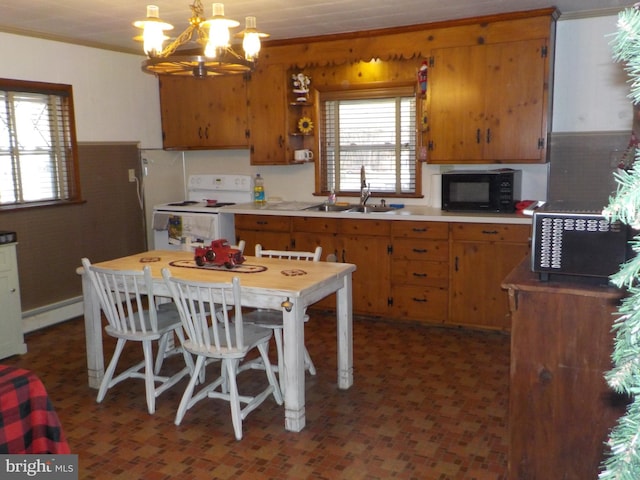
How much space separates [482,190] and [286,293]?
2.36 m

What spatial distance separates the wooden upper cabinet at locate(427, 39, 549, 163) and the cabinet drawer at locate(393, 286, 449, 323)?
42.9 inches

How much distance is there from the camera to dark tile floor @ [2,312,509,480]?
2.70 m

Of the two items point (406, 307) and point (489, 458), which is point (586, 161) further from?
point (489, 458)

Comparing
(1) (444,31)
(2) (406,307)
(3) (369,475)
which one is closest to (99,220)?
(2) (406,307)

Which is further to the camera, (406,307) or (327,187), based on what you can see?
(327,187)

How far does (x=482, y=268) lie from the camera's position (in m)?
4.47

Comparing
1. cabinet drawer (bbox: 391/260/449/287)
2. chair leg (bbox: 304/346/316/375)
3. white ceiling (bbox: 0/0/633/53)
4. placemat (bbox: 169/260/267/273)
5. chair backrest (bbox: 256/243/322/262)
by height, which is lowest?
chair leg (bbox: 304/346/316/375)

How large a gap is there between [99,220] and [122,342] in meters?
2.36

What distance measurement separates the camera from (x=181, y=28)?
4734mm

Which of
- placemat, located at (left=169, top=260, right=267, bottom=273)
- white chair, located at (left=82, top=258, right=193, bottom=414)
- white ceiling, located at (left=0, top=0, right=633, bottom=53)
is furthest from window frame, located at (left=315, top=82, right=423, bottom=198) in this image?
white chair, located at (left=82, top=258, right=193, bottom=414)

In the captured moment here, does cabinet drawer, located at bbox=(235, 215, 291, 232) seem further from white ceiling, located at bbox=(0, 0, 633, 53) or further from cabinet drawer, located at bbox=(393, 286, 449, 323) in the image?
white ceiling, located at bbox=(0, 0, 633, 53)

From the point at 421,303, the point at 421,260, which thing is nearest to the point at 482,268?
the point at 421,260

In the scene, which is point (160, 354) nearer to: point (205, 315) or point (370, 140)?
point (205, 315)

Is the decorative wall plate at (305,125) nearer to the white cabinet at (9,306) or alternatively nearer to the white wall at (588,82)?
the white wall at (588,82)
